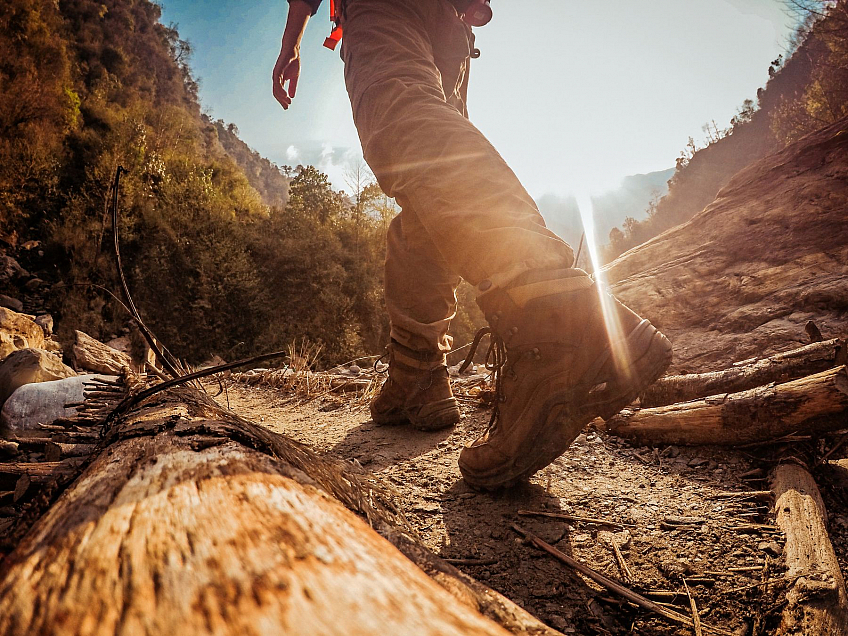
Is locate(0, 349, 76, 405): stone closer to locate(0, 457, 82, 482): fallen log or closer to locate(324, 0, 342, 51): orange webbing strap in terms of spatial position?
locate(0, 457, 82, 482): fallen log

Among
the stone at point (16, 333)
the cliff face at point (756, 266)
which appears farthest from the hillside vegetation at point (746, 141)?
the stone at point (16, 333)

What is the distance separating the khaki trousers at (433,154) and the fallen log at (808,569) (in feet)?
2.35

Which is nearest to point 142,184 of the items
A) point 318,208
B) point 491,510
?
point 318,208

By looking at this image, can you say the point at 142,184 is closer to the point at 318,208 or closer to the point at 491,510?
the point at 318,208

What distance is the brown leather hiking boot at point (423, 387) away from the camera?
5.63 ft

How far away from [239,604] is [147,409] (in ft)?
2.30

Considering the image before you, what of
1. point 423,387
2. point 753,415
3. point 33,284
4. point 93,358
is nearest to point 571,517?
point 753,415

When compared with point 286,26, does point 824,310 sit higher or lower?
lower

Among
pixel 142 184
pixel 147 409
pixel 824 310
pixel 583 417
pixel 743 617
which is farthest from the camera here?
pixel 142 184

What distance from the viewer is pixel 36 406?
7.32ft

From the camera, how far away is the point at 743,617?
0.63 meters

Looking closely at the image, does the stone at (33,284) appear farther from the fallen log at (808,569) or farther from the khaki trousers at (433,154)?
the fallen log at (808,569)

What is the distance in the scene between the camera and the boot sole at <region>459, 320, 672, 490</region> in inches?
38.3

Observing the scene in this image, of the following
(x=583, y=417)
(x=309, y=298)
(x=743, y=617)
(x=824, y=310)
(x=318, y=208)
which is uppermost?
(x=318, y=208)
